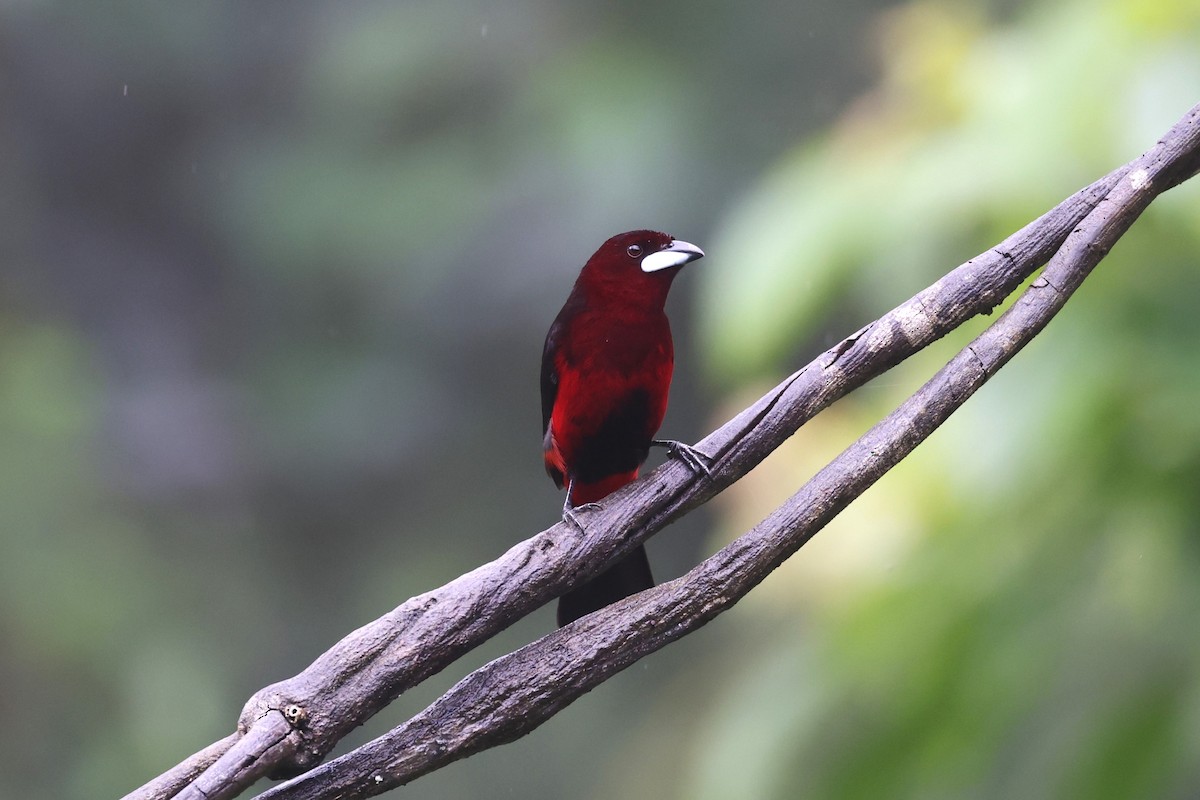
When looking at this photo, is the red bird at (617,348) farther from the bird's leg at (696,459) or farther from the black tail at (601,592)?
the bird's leg at (696,459)

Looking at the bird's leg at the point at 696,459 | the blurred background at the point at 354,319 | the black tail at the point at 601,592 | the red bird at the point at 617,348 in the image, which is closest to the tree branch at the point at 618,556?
the bird's leg at the point at 696,459

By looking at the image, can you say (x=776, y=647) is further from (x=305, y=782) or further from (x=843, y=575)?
(x=305, y=782)

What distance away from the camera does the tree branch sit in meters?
2.22

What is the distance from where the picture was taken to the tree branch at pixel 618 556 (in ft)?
7.27

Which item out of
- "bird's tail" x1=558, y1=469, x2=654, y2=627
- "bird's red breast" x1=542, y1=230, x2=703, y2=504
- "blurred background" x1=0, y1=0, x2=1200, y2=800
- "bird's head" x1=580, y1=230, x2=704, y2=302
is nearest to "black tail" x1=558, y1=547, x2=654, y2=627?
"bird's tail" x1=558, y1=469, x2=654, y2=627

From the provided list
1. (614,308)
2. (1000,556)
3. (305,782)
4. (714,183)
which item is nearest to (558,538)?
(305,782)

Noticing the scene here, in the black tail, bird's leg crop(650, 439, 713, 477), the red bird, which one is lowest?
the black tail

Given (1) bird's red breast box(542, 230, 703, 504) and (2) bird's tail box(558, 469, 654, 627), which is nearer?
(2) bird's tail box(558, 469, 654, 627)

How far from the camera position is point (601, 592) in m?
2.93

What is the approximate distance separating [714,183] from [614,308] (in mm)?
6653

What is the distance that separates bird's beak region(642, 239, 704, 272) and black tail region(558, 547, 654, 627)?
23.5 inches

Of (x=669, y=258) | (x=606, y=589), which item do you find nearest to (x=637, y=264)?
(x=669, y=258)

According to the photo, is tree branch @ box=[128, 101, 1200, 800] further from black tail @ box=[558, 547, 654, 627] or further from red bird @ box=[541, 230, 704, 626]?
red bird @ box=[541, 230, 704, 626]

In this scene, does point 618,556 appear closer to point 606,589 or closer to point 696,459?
point 696,459
